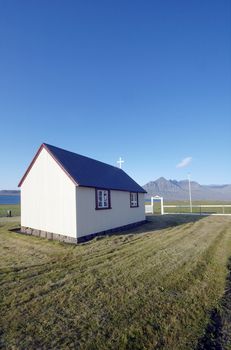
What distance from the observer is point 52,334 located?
348 centimetres

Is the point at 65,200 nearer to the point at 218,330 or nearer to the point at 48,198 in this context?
the point at 48,198

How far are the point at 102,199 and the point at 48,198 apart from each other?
3.28 meters

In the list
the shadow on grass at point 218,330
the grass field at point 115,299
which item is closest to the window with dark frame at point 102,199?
the grass field at point 115,299

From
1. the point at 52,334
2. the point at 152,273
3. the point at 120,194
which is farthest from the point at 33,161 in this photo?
the point at 52,334

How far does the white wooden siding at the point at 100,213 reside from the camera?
10.9 metres

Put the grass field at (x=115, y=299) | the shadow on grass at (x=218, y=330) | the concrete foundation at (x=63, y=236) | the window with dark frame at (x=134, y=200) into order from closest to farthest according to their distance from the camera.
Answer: the shadow on grass at (x=218, y=330) < the grass field at (x=115, y=299) < the concrete foundation at (x=63, y=236) < the window with dark frame at (x=134, y=200)

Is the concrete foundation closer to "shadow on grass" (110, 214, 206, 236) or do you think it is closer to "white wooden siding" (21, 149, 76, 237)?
"white wooden siding" (21, 149, 76, 237)

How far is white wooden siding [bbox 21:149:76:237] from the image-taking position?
10.9 m

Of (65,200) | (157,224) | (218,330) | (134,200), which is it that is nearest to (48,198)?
(65,200)

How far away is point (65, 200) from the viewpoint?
11.0 metres

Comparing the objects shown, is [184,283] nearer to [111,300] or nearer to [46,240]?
[111,300]

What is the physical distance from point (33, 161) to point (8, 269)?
7790 mm

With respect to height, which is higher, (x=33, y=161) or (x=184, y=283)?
(x=33, y=161)

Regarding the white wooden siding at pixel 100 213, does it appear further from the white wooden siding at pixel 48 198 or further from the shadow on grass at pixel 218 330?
the shadow on grass at pixel 218 330
